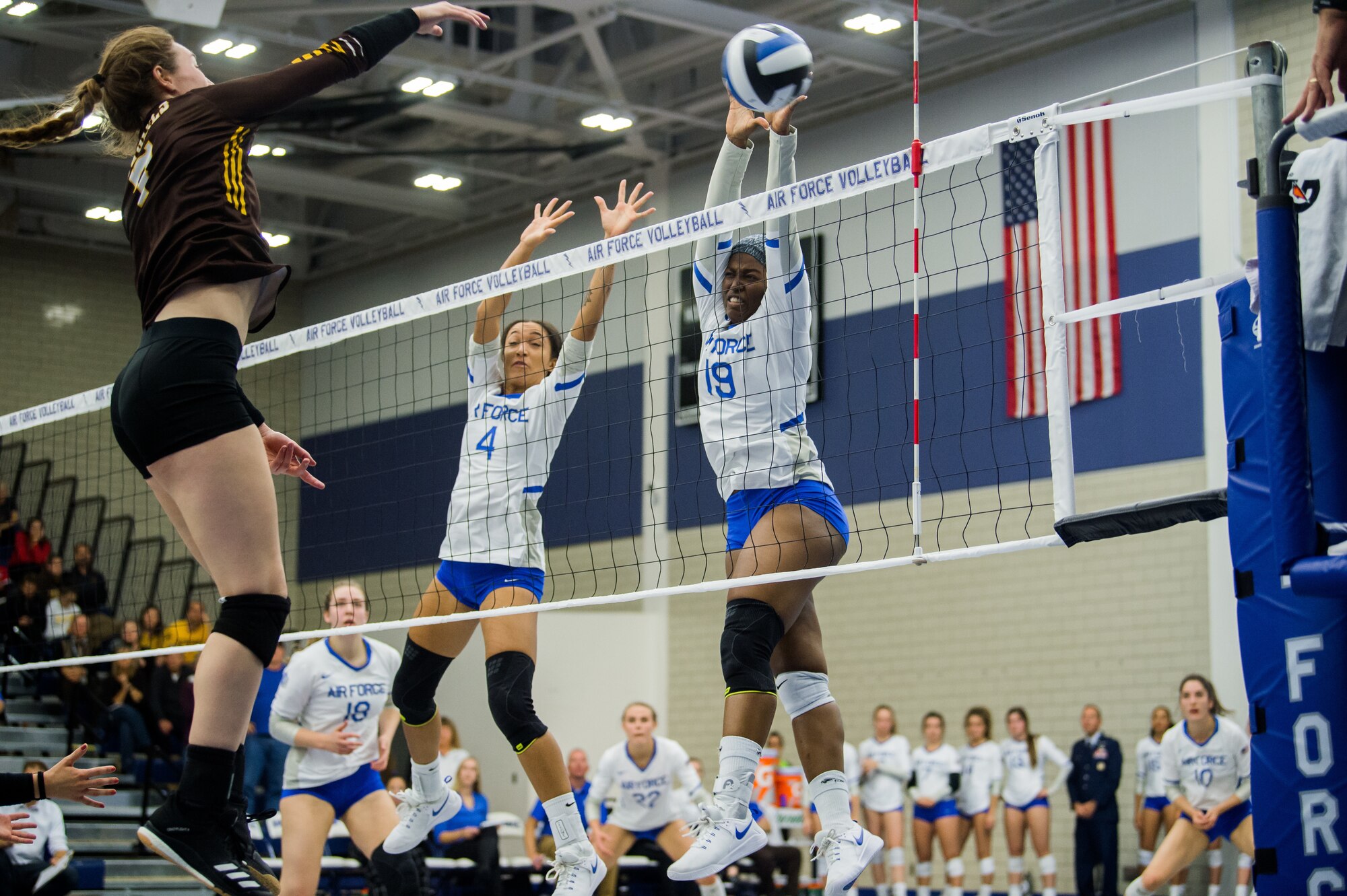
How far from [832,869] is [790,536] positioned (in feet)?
3.71

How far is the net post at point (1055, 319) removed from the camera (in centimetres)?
490

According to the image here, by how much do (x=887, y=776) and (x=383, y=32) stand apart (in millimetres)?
13723

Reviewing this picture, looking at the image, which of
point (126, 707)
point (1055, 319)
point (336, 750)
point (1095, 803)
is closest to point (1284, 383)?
point (1055, 319)

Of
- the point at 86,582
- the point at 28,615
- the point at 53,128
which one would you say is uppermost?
the point at 53,128

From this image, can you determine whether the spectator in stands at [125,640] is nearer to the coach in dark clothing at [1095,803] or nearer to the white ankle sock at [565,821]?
the coach in dark clothing at [1095,803]

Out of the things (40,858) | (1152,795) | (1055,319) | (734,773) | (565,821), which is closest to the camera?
(734,773)

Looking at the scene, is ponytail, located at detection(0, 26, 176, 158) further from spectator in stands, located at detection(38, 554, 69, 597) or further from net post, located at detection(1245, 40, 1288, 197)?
spectator in stands, located at detection(38, 554, 69, 597)

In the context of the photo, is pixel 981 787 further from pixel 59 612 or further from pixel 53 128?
pixel 53 128

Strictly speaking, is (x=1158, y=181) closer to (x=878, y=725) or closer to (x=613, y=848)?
(x=878, y=725)

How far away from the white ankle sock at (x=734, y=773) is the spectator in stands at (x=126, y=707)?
10811 mm

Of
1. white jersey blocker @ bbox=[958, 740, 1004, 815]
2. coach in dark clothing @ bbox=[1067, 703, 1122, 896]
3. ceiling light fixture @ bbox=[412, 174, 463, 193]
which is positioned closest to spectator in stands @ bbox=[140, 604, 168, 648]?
ceiling light fixture @ bbox=[412, 174, 463, 193]

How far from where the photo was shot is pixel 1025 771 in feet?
51.9

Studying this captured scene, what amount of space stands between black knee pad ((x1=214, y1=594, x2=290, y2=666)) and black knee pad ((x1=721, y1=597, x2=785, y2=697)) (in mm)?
1855

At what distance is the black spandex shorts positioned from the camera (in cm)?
326
